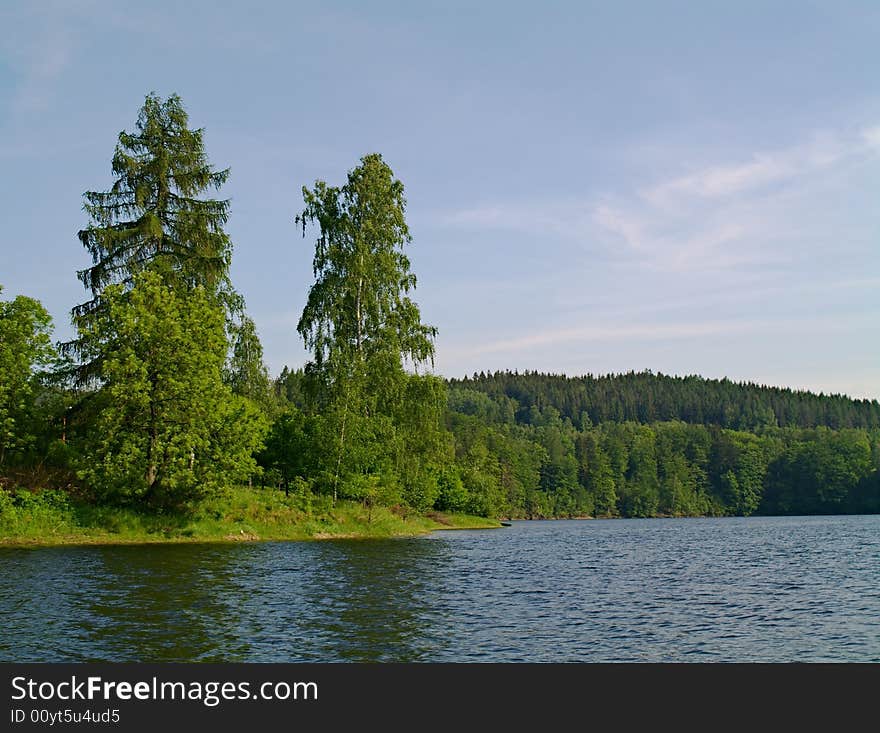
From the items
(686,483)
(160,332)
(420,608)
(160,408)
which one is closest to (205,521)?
(160,408)

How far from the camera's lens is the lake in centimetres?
1903

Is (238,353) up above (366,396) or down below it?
above

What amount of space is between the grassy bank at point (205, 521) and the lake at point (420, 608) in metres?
3.89

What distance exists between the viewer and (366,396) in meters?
61.8

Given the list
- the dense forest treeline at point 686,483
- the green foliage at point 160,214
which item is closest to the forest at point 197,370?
the green foliage at point 160,214

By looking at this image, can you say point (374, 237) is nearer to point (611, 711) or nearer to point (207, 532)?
point (207, 532)

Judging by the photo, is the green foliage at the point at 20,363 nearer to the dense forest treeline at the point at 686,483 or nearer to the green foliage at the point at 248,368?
the green foliage at the point at 248,368

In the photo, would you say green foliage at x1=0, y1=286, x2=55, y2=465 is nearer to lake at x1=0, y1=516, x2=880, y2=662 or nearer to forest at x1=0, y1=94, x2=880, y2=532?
forest at x1=0, y1=94, x2=880, y2=532

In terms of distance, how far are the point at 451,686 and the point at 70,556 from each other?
27632 mm

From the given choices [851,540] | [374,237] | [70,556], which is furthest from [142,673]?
[851,540]

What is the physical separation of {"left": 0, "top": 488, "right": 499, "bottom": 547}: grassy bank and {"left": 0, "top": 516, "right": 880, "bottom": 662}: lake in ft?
12.7

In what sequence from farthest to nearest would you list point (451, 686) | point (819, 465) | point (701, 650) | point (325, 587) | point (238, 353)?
point (819, 465), point (238, 353), point (325, 587), point (701, 650), point (451, 686)

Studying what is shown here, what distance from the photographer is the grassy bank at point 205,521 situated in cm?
4503

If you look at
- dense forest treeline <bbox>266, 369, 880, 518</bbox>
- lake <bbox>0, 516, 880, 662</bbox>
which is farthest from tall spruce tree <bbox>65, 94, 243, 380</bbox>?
dense forest treeline <bbox>266, 369, 880, 518</bbox>
